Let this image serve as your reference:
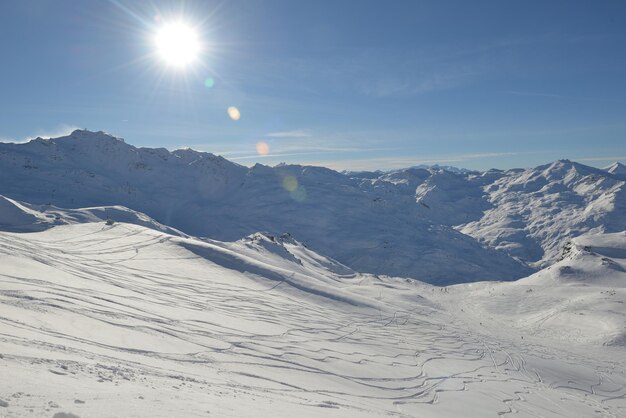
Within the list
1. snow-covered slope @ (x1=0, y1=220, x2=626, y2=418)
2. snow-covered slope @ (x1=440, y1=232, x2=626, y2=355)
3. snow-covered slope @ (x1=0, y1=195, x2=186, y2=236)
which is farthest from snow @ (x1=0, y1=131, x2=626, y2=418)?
snow-covered slope @ (x1=0, y1=195, x2=186, y2=236)

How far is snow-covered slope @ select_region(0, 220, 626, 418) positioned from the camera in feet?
33.4

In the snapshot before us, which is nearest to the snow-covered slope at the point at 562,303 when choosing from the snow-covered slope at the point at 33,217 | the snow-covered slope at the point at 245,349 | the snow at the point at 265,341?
the snow at the point at 265,341

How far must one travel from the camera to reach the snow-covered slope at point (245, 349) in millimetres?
10180

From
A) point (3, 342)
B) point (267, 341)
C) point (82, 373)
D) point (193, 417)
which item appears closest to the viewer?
point (193, 417)

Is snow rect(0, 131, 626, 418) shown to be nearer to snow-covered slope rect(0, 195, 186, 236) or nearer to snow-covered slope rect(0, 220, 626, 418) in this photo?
snow-covered slope rect(0, 220, 626, 418)

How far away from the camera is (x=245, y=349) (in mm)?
19312

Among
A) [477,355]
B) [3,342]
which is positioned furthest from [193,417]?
[477,355]

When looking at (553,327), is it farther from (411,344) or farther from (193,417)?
(193,417)

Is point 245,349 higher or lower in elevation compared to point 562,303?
higher

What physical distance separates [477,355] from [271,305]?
15.4 meters

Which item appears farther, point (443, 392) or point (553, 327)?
point (553, 327)

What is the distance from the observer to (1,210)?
10225cm

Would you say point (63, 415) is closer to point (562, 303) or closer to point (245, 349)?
point (245, 349)

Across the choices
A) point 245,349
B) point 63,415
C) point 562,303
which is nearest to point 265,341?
point 245,349
